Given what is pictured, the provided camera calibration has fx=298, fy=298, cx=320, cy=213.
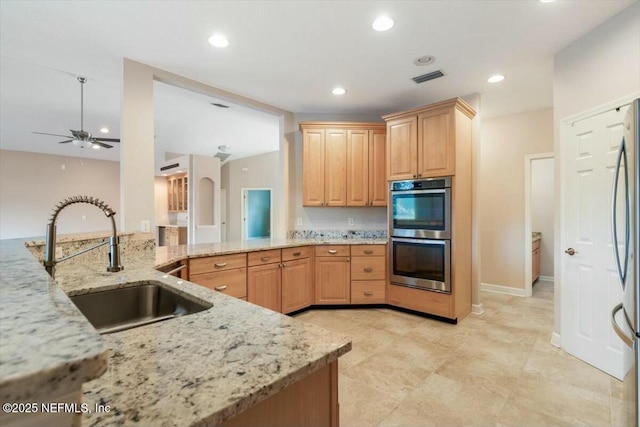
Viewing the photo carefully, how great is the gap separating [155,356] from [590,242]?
2.98m

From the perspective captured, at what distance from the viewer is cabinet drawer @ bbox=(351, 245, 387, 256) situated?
370 cm

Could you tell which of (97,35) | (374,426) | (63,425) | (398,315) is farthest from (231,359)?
(398,315)

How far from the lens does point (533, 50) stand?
8.63 feet

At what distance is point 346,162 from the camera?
398cm

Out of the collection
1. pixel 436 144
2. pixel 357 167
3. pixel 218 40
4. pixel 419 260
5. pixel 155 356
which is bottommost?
pixel 419 260

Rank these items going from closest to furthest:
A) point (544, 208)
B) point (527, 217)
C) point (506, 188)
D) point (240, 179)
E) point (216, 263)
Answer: point (216, 263), point (527, 217), point (506, 188), point (544, 208), point (240, 179)

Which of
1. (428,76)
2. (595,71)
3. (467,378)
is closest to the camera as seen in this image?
(467,378)

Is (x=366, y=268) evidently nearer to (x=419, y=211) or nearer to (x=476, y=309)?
(x=419, y=211)

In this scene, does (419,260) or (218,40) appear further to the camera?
(419,260)

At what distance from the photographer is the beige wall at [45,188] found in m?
6.90

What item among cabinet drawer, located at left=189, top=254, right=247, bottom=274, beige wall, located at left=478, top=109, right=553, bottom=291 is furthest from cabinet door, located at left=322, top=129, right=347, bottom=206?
beige wall, located at left=478, top=109, right=553, bottom=291

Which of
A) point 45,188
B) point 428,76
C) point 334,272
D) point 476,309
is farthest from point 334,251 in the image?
point 45,188

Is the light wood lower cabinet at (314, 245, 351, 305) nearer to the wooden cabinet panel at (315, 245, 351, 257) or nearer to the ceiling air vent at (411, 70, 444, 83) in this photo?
the wooden cabinet panel at (315, 245, 351, 257)

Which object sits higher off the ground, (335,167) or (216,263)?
(335,167)
